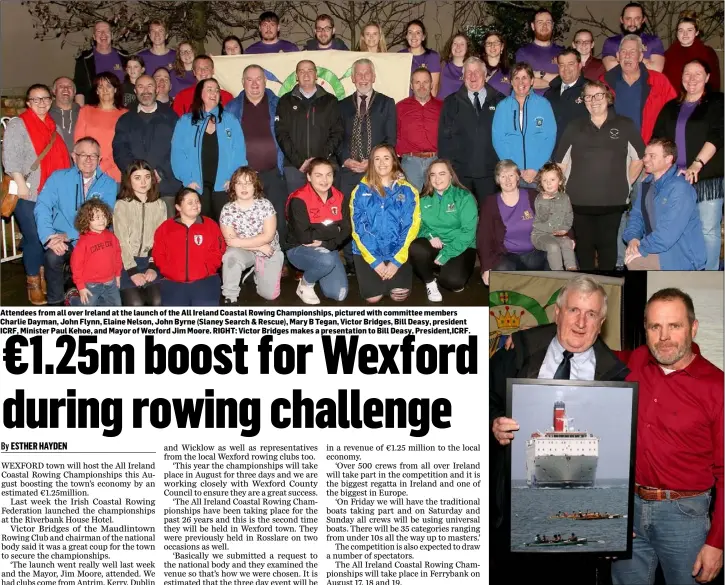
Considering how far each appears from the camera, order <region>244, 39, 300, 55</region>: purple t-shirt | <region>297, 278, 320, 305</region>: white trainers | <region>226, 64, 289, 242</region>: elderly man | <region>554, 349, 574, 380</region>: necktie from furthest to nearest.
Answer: <region>244, 39, 300, 55</region>: purple t-shirt, <region>226, 64, 289, 242</region>: elderly man, <region>297, 278, 320, 305</region>: white trainers, <region>554, 349, 574, 380</region>: necktie

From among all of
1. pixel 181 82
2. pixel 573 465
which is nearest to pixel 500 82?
pixel 181 82

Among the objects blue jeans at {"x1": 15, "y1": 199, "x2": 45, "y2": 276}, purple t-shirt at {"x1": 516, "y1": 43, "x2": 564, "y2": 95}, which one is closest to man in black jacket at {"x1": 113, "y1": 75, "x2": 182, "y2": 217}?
blue jeans at {"x1": 15, "y1": 199, "x2": 45, "y2": 276}

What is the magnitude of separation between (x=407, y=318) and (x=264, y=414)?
39.1 inches

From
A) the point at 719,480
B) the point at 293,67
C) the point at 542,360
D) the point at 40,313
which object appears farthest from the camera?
the point at 293,67

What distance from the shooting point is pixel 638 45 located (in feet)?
19.1

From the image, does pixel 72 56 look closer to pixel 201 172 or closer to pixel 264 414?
pixel 201 172

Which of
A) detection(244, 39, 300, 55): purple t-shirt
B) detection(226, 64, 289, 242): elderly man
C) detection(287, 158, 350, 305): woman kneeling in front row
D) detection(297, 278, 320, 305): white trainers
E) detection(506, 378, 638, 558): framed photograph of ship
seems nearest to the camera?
detection(506, 378, 638, 558): framed photograph of ship

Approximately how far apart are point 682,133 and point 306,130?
2295 millimetres

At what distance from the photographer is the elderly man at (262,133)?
19.0ft

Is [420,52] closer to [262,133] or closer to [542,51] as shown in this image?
[542,51]

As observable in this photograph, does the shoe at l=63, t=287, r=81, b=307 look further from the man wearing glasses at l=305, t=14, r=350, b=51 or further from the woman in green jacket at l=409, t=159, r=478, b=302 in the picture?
the man wearing glasses at l=305, t=14, r=350, b=51

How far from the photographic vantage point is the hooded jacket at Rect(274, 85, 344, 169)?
585cm

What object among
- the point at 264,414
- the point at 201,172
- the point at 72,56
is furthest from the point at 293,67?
the point at 264,414

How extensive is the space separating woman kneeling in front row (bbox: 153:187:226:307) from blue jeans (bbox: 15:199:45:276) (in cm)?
76
